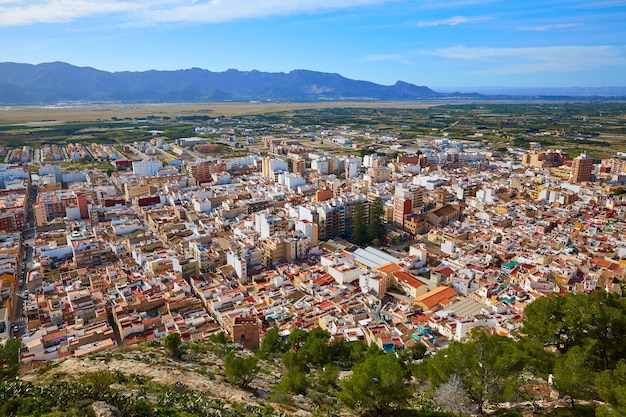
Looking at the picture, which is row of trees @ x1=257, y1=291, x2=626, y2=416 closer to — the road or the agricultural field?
the road

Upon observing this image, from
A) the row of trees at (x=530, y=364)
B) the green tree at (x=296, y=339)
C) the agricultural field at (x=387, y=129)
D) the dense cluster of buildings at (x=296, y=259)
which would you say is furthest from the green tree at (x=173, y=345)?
the agricultural field at (x=387, y=129)

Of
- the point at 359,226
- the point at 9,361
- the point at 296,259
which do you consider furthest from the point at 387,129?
the point at 9,361

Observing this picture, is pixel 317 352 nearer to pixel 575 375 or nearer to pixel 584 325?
pixel 575 375

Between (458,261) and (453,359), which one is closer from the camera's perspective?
(453,359)

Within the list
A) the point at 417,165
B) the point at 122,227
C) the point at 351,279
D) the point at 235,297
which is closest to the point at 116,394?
the point at 235,297

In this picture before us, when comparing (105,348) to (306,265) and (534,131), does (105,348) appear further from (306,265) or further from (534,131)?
(534,131)
